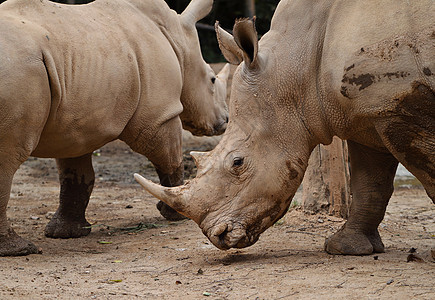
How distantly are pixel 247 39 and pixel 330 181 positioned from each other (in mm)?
2202

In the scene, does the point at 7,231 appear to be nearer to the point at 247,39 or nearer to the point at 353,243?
the point at 247,39

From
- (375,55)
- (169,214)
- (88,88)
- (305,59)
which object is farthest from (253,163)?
(169,214)

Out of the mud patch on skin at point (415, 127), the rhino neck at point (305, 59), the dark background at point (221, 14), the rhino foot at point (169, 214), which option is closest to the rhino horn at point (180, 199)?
the rhino neck at point (305, 59)

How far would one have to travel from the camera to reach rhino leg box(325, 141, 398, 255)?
4809 millimetres

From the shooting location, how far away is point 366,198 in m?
4.90

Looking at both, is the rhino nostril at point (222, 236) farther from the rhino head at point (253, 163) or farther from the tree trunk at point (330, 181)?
the tree trunk at point (330, 181)

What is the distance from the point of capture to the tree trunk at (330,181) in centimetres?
621

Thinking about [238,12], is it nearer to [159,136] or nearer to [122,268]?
[159,136]

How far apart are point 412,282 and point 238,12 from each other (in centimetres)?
1034

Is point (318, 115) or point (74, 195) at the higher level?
point (318, 115)

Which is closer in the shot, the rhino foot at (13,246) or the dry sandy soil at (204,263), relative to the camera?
the dry sandy soil at (204,263)

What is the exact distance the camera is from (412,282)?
381 cm

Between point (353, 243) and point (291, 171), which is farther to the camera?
point (353, 243)

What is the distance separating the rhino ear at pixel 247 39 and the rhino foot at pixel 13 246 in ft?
6.84
